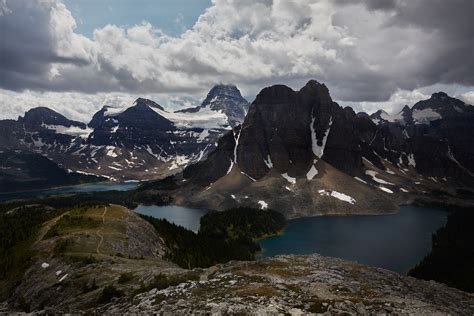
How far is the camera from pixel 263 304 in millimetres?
39125

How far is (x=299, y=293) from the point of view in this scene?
43.5m

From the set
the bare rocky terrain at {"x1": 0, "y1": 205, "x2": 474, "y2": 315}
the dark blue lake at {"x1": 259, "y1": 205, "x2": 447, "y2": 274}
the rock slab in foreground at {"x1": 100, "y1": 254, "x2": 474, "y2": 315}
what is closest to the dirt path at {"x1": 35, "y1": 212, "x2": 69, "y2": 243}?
the bare rocky terrain at {"x1": 0, "y1": 205, "x2": 474, "y2": 315}

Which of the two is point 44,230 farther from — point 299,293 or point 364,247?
point 364,247

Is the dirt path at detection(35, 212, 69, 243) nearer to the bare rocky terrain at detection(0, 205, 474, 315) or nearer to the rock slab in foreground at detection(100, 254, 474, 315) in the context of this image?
the bare rocky terrain at detection(0, 205, 474, 315)

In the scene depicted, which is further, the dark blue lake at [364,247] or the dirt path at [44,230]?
the dark blue lake at [364,247]

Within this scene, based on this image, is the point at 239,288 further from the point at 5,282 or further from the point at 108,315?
the point at 5,282

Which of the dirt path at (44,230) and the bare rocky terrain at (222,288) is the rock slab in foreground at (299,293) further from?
the dirt path at (44,230)

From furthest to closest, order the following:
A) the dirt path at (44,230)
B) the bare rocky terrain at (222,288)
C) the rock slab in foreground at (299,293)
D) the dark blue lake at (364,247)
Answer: the dark blue lake at (364,247) < the dirt path at (44,230) < the bare rocky terrain at (222,288) < the rock slab in foreground at (299,293)

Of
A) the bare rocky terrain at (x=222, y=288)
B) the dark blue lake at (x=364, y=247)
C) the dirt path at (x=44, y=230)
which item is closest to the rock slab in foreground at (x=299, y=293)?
the bare rocky terrain at (x=222, y=288)

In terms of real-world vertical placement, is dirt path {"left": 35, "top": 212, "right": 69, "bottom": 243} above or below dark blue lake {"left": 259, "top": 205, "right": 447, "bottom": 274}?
above

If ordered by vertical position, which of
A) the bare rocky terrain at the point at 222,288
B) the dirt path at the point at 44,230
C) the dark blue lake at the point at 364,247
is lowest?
the dark blue lake at the point at 364,247

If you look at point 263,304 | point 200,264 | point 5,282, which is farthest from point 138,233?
point 263,304

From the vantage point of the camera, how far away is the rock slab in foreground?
1539 inches

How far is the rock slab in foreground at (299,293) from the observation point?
39.1m
